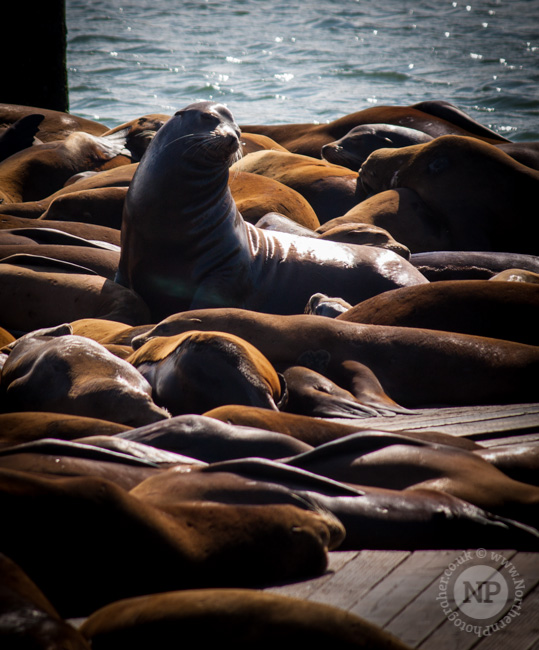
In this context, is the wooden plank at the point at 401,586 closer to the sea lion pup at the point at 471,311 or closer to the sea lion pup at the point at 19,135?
the sea lion pup at the point at 471,311

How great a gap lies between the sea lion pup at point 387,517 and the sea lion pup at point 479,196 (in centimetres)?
554

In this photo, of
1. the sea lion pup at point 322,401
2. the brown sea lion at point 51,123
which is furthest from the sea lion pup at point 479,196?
the brown sea lion at point 51,123

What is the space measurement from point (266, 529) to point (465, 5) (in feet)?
136

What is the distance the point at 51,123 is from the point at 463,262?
658cm

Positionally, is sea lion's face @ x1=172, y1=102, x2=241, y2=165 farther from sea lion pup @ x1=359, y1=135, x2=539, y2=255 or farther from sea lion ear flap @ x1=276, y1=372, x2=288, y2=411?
sea lion ear flap @ x1=276, y1=372, x2=288, y2=411

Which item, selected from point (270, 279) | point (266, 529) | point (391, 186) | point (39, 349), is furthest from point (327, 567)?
point (391, 186)

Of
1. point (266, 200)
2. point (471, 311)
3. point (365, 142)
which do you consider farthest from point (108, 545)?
point (365, 142)

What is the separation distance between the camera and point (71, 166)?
9719 mm

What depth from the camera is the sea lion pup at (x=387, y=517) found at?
2.52m

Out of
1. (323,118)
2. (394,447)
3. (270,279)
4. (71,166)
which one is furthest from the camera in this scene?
(323,118)

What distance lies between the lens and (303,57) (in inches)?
1292

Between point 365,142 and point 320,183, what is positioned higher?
point 365,142

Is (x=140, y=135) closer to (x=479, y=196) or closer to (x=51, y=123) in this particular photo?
(x=51, y=123)

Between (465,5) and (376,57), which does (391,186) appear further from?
(465,5)
